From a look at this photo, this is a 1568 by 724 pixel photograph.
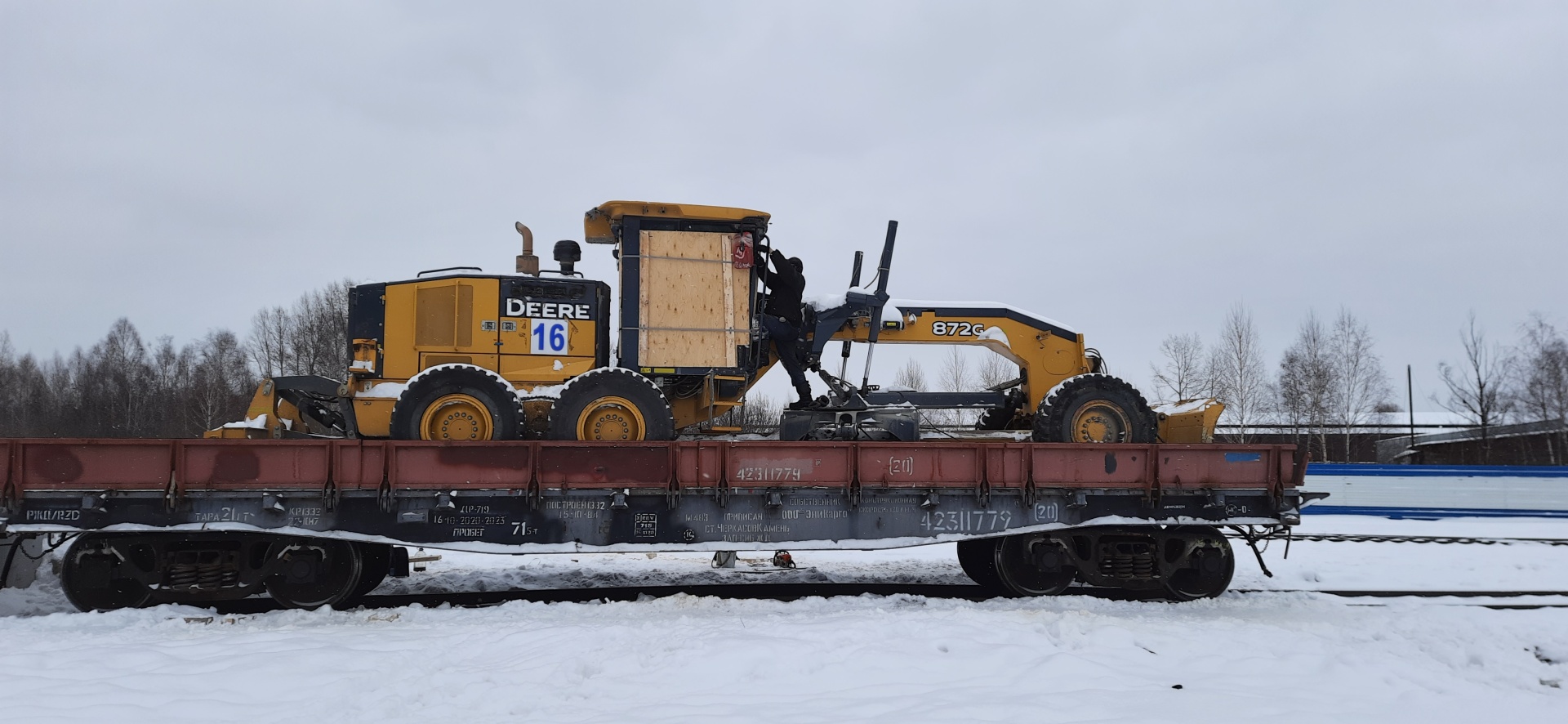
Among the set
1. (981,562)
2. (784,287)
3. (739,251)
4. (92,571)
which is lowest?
(981,562)

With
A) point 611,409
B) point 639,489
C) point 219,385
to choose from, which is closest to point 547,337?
point 611,409

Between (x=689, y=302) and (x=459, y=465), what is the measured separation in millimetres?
2955

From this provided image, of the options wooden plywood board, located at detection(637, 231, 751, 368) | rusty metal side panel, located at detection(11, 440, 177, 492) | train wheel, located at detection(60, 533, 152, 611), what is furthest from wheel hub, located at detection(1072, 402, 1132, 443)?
train wheel, located at detection(60, 533, 152, 611)

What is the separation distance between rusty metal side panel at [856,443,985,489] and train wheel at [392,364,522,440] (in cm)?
369

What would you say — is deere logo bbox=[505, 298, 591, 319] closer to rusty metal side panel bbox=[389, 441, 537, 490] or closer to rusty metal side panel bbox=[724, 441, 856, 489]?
rusty metal side panel bbox=[389, 441, 537, 490]

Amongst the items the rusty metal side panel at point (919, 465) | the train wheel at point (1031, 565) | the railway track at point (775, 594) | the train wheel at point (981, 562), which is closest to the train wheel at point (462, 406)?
the railway track at point (775, 594)

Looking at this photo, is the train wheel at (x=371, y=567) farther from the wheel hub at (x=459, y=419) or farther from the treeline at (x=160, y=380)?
the treeline at (x=160, y=380)

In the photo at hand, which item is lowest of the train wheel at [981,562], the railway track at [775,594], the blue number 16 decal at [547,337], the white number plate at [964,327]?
the railway track at [775,594]

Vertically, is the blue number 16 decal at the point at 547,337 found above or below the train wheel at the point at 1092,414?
above

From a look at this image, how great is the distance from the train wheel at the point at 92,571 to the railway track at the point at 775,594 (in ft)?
3.15

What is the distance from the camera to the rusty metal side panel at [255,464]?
7.45 m

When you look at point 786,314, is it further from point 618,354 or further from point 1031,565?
point 1031,565

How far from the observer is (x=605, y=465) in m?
7.94

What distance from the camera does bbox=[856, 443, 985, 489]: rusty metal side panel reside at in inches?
325
